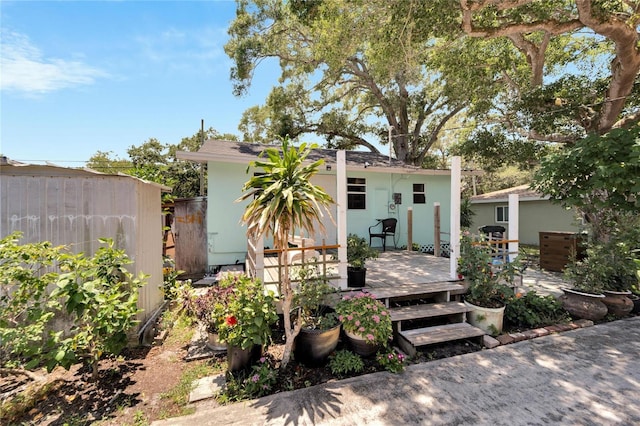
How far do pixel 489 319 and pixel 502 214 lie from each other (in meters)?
14.1

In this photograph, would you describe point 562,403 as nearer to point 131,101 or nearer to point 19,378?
point 19,378

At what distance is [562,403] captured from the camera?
8.49ft

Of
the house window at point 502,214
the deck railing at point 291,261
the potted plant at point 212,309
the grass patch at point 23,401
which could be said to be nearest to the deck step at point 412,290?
the deck railing at point 291,261

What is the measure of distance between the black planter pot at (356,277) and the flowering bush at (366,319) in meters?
0.73

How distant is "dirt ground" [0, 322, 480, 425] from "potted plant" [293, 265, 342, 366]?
0.51 feet

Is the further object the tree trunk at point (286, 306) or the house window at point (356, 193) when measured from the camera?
the house window at point (356, 193)

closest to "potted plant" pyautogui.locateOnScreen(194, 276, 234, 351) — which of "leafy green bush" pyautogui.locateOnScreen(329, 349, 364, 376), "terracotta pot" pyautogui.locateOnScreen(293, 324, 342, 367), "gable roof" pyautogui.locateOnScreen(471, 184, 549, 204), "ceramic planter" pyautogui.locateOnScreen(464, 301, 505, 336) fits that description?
"terracotta pot" pyautogui.locateOnScreen(293, 324, 342, 367)

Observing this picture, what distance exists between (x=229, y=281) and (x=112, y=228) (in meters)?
1.78

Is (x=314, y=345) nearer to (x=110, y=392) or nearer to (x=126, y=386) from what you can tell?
(x=126, y=386)

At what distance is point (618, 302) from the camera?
465 cm

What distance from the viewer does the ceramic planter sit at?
399 centimetres

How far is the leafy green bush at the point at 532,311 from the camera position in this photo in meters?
4.34

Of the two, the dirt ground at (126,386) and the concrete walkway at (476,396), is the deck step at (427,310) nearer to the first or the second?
the dirt ground at (126,386)

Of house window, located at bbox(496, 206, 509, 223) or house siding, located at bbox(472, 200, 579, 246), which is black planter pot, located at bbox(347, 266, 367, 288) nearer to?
house siding, located at bbox(472, 200, 579, 246)
